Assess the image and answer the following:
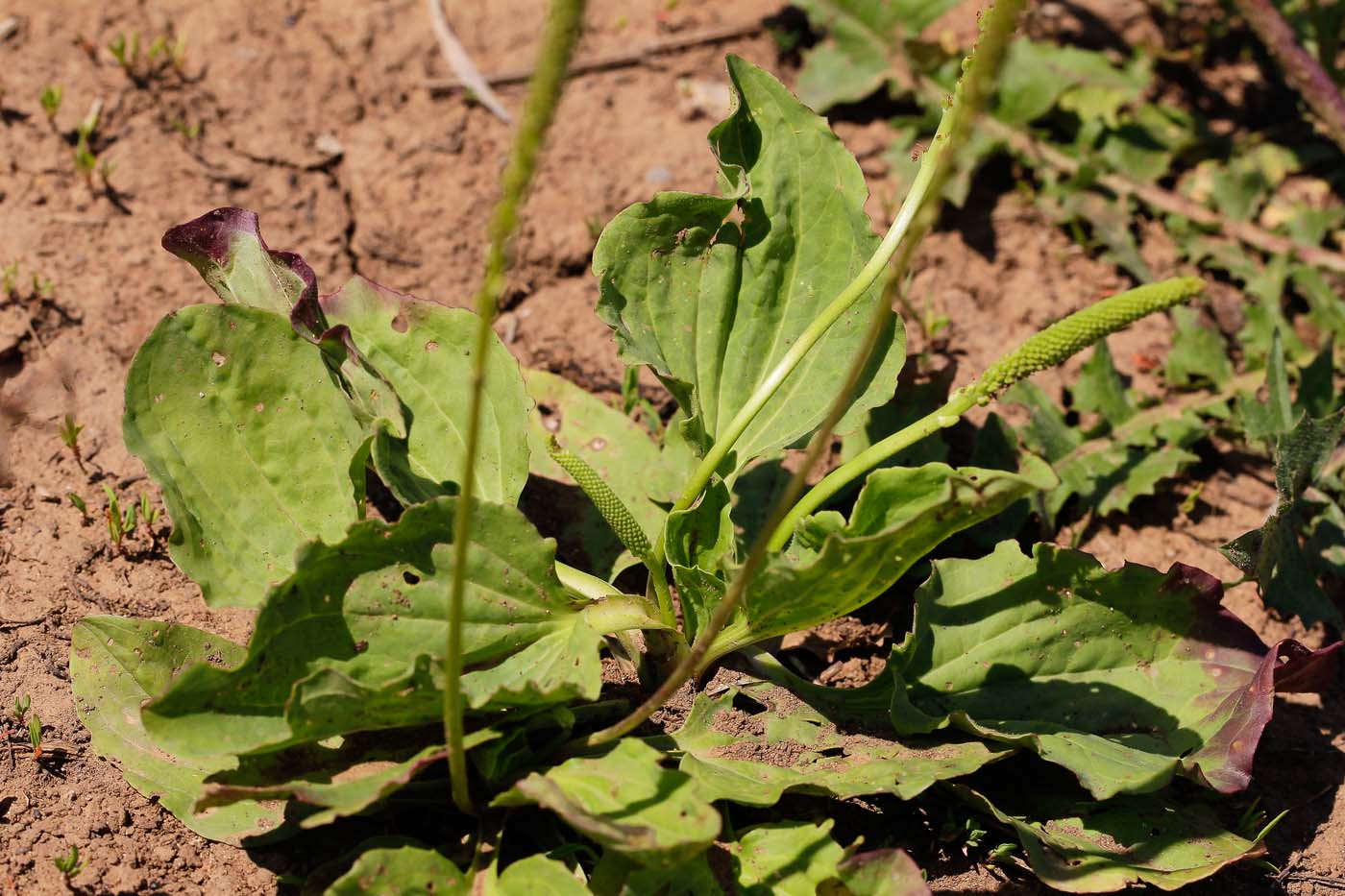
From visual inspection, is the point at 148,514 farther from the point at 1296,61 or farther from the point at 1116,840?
the point at 1296,61

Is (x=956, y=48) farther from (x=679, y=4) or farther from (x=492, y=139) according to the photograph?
(x=492, y=139)

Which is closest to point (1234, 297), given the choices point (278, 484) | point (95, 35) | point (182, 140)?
point (278, 484)

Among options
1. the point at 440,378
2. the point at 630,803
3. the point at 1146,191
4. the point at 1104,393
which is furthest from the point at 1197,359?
the point at 630,803

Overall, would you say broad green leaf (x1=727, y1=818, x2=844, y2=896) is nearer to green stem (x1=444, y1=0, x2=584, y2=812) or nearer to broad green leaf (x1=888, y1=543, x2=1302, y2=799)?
broad green leaf (x1=888, y1=543, x2=1302, y2=799)

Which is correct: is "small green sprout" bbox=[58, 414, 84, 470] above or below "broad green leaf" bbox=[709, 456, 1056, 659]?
below

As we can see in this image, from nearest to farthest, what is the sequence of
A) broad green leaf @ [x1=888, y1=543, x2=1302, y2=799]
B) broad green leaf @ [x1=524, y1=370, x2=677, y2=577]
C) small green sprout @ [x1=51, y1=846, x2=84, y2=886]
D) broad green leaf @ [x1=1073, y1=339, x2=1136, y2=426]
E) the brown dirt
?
small green sprout @ [x1=51, y1=846, x2=84, y2=886] → broad green leaf @ [x1=888, y1=543, x2=1302, y2=799] → the brown dirt → broad green leaf @ [x1=524, y1=370, x2=677, y2=577] → broad green leaf @ [x1=1073, y1=339, x2=1136, y2=426]

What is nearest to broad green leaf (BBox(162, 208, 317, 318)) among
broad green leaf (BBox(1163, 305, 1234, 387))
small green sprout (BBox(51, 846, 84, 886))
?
small green sprout (BBox(51, 846, 84, 886))
